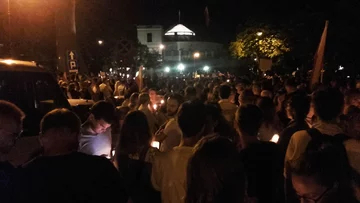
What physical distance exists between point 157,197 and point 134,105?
4.73 m

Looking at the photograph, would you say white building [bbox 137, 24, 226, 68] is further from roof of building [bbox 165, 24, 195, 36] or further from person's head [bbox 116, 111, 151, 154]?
person's head [bbox 116, 111, 151, 154]

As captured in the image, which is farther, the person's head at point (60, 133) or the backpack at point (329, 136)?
the backpack at point (329, 136)

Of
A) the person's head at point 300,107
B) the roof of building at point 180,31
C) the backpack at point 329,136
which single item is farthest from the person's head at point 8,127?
the roof of building at point 180,31

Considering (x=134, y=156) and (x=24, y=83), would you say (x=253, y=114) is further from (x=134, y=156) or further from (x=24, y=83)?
(x=24, y=83)

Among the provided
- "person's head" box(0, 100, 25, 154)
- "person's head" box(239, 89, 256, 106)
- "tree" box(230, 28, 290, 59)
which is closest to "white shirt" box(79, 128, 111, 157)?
"person's head" box(0, 100, 25, 154)

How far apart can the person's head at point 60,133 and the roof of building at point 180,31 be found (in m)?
85.6

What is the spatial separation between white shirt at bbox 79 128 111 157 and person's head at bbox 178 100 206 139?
1.73 m

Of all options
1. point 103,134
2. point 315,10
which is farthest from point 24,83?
point 315,10

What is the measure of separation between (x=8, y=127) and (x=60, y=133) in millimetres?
429

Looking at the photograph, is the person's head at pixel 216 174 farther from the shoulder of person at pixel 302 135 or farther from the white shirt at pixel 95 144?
the white shirt at pixel 95 144

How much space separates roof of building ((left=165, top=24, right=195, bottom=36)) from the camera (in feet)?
290

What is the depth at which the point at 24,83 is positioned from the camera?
255 inches

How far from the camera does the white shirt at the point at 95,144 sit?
5.20 metres

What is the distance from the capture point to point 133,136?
4.07 meters
